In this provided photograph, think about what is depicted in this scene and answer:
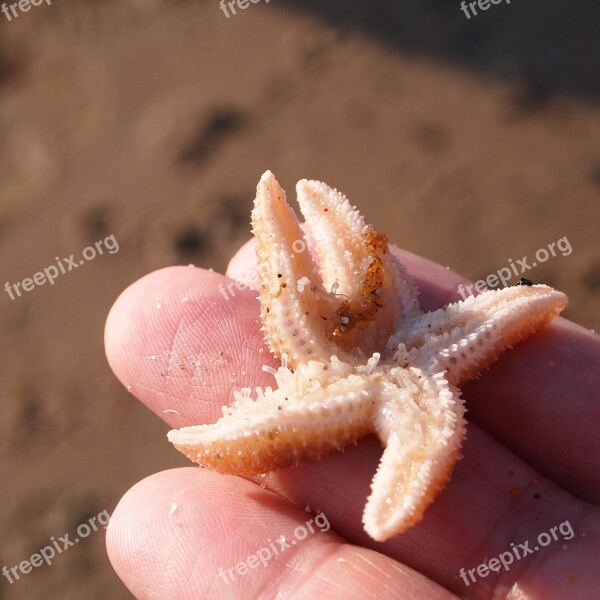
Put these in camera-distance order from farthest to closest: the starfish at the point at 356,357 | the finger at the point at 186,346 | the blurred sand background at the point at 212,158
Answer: the blurred sand background at the point at 212,158
the finger at the point at 186,346
the starfish at the point at 356,357

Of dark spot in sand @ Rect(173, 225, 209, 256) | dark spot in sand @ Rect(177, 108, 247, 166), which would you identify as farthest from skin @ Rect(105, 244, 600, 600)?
dark spot in sand @ Rect(177, 108, 247, 166)

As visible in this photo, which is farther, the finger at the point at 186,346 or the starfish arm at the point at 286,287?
the finger at the point at 186,346

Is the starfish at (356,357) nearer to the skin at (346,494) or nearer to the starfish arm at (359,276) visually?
the starfish arm at (359,276)

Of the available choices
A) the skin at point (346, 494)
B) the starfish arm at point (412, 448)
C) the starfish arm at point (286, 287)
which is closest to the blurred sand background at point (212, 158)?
the skin at point (346, 494)

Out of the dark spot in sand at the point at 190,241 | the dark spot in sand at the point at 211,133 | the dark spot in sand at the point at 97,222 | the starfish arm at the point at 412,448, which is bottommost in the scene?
the starfish arm at the point at 412,448

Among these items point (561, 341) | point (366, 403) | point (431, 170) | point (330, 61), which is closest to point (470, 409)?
point (561, 341)

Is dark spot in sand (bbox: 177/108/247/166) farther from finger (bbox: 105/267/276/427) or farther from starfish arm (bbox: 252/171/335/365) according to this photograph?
starfish arm (bbox: 252/171/335/365)

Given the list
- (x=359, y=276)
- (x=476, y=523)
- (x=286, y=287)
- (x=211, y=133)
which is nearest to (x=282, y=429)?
(x=286, y=287)

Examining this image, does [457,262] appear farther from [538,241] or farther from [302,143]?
[302,143]
